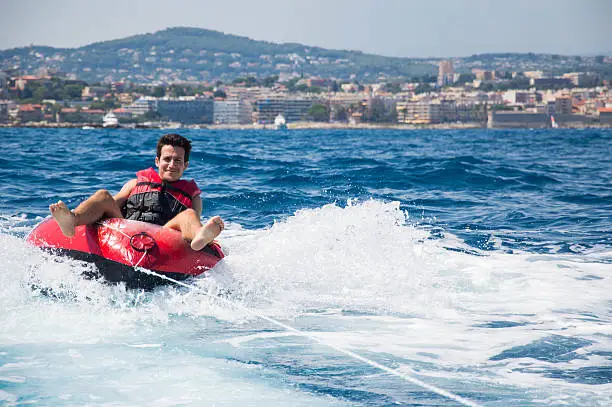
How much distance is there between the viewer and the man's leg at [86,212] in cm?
514

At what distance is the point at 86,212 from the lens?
18.0ft

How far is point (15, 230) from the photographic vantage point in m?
9.12

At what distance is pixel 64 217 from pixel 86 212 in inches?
12.8

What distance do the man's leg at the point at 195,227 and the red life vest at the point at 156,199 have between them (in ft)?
0.64

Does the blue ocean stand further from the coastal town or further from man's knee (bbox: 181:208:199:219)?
the coastal town

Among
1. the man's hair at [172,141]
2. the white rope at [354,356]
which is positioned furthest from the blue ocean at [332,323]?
the man's hair at [172,141]

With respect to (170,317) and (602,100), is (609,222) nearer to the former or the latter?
(170,317)

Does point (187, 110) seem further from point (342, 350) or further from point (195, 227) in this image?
point (342, 350)

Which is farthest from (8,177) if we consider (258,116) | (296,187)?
(258,116)

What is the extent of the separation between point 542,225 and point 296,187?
5.41 m

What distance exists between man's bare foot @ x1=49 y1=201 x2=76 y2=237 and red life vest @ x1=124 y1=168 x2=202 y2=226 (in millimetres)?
738

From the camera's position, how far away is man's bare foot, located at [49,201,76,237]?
200 inches

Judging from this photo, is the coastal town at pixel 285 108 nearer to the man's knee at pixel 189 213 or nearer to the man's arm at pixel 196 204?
the man's arm at pixel 196 204

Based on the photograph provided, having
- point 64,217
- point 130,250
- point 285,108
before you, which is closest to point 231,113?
point 285,108
